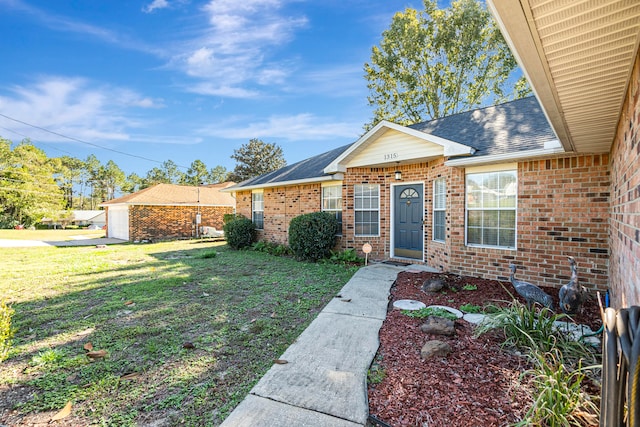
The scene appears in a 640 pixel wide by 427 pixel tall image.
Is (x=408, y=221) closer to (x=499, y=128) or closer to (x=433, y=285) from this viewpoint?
(x=433, y=285)

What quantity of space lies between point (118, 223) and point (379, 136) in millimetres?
19570

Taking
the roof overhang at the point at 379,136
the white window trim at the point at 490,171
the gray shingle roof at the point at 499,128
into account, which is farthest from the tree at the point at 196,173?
the white window trim at the point at 490,171

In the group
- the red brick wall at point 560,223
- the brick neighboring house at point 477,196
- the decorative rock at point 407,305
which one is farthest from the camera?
the brick neighboring house at point 477,196

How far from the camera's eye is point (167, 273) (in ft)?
27.2

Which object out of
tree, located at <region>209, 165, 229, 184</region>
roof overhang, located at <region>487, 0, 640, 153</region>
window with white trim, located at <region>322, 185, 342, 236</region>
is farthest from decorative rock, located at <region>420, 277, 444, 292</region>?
tree, located at <region>209, 165, 229, 184</region>

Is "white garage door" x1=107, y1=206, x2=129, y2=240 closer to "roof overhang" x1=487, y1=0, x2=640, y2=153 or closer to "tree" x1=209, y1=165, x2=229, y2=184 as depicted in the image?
"roof overhang" x1=487, y1=0, x2=640, y2=153

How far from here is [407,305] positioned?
5.13 meters

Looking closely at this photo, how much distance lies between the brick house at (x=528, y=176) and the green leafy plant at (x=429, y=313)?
1920 millimetres

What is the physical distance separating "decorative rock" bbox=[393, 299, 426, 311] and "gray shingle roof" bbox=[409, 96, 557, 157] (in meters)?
3.55

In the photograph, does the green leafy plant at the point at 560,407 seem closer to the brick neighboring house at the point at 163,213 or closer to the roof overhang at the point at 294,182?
the roof overhang at the point at 294,182

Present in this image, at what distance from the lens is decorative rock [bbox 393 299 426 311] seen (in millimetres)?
5012

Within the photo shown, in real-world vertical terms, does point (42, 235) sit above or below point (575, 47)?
below

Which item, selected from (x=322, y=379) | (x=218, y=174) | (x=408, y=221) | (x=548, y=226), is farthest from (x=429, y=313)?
(x=218, y=174)

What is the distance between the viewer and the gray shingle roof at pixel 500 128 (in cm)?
623
